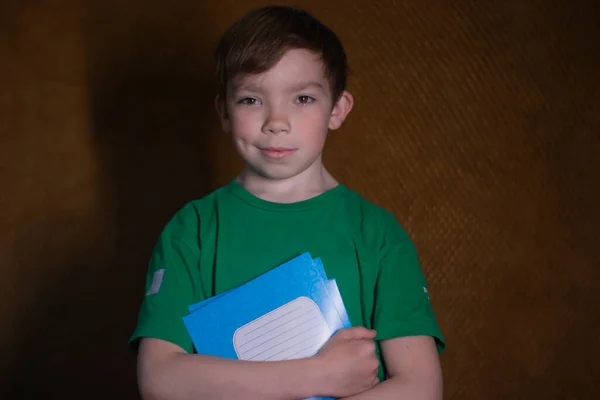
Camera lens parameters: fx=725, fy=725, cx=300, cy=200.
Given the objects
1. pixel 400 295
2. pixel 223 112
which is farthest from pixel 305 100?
pixel 400 295

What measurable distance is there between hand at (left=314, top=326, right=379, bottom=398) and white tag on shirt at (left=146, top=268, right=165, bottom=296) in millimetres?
242

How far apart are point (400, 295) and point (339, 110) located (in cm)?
32

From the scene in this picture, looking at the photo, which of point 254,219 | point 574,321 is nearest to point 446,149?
point 574,321

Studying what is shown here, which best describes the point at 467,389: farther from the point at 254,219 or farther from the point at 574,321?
the point at 254,219

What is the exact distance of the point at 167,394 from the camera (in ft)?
3.12

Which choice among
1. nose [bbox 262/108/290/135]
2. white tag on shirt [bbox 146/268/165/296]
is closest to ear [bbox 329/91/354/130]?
nose [bbox 262/108/290/135]

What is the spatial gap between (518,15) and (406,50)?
28cm

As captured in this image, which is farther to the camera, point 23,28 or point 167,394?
point 23,28

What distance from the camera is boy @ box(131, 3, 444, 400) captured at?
3.15 feet

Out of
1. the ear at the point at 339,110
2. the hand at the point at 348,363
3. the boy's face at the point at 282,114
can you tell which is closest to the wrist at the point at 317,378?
the hand at the point at 348,363

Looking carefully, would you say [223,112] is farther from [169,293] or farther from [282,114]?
[169,293]

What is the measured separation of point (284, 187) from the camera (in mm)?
1094

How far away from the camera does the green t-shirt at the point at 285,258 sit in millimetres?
1004

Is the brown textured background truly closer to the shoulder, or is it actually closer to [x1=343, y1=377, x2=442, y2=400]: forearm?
the shoulder
